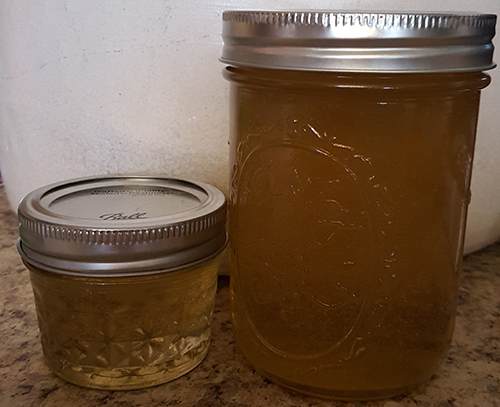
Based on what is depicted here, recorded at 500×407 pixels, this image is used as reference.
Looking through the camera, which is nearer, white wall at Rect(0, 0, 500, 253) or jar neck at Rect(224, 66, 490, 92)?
jar neck at Rect(224, 66, 490, 92)

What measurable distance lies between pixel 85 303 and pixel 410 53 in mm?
290

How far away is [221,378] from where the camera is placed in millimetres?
532

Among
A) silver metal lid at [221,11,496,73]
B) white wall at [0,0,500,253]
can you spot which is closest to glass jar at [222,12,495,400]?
silver metal lid at [221,11,496,73]

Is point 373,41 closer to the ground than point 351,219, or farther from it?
farther from it

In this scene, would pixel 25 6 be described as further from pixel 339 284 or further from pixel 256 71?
pixel 339 284

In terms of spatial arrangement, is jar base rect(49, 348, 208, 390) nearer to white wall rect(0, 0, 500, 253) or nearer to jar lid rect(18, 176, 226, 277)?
jar lid rect(18, 176, 226, 277)

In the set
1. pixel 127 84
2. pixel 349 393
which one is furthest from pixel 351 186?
pixel 127 84

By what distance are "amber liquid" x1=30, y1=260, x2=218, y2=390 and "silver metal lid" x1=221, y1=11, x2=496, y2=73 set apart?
0.18 metres

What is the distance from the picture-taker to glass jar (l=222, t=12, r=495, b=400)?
1.42ft

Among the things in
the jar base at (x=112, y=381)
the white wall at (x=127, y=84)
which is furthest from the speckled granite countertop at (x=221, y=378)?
the white wall at (x=127, y=84)

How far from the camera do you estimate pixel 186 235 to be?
508mm

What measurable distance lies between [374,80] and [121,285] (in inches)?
9.1

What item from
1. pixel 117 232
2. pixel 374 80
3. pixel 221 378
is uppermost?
pixel 374 80

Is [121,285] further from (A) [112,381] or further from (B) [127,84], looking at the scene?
(B) [127,84]
